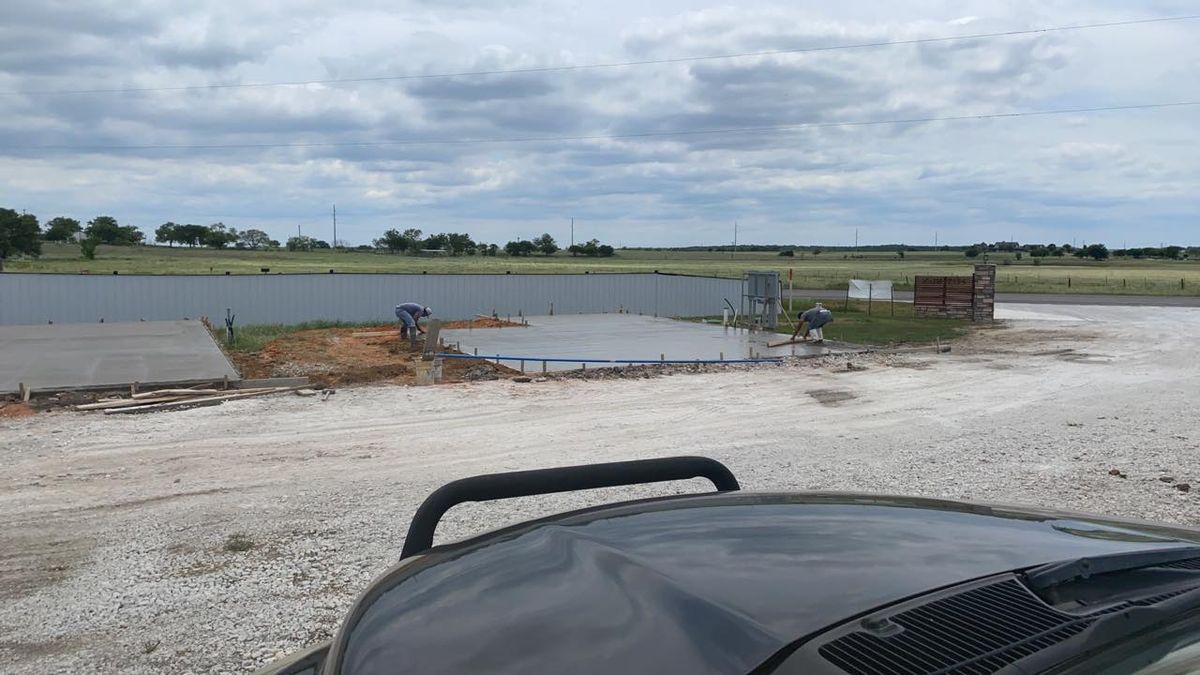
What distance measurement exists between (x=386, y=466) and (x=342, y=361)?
1263 centimetres

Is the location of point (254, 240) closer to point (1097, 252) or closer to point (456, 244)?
point (456, 244)

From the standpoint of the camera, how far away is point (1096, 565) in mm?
1880

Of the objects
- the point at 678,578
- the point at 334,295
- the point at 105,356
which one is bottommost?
the point at 105,356

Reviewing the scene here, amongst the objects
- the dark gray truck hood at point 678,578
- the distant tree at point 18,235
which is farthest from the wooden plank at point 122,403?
the distant tree at point 18,235

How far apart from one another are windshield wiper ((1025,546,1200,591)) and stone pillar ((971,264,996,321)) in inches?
1330

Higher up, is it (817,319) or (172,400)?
(817,319)

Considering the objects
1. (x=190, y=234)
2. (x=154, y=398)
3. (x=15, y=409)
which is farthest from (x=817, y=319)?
(x=190, y=234)

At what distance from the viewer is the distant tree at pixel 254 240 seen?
10888 centimetres

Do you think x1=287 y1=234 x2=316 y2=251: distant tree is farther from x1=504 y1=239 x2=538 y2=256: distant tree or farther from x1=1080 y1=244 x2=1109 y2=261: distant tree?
x1=1080 y1=244 x2=1109 y2=261: distant tree

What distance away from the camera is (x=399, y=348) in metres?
24.7

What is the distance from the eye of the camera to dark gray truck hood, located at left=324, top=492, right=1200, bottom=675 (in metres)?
1.57

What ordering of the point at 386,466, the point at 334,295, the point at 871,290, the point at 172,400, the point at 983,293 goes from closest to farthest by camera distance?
1. the point at 386,466
2. the point at 172,400
3. the point at 983,293
4. the point at 334,295
5. the point at 871,290

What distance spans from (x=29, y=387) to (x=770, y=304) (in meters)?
20.7

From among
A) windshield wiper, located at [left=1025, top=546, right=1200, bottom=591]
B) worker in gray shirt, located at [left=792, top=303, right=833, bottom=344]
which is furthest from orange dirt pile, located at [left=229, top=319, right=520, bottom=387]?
windshield wiper, located at [left=1025, top=546, right=1200, bottom=591]
